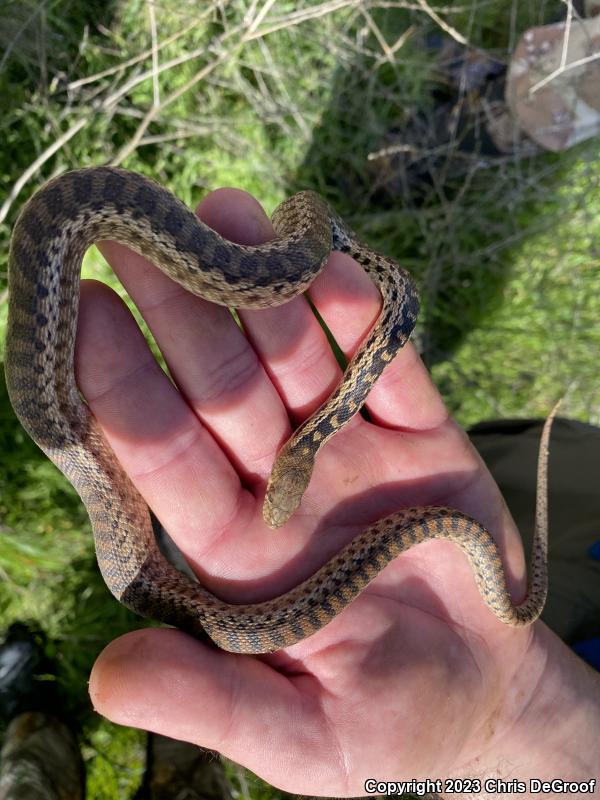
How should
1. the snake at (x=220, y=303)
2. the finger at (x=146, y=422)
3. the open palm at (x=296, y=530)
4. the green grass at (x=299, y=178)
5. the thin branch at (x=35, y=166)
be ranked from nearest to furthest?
the open palm at (x=296, y=530) → the snake at (x=220, y=303) → the finger at (x=146, y=422) → the thin branch at (x=35, y=166) → the green grass at (x=299, y=178)

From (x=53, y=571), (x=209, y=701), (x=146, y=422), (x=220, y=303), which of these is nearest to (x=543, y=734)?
(x=209, y=701)

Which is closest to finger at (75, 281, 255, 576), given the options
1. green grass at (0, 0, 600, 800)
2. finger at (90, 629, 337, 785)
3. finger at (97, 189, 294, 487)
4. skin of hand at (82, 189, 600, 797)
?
skin of hand at (82, 189, 600, 797)

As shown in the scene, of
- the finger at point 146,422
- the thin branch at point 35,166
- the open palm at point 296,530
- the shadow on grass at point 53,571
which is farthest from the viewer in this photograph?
the shadow on grass at point 53,571

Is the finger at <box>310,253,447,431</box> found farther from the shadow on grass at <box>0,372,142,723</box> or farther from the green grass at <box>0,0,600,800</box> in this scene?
the shadow on grass at <box>0,372,142,723</box>

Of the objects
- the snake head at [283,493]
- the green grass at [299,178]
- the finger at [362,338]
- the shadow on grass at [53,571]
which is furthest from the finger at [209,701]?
the shadow on grass at [53,571]

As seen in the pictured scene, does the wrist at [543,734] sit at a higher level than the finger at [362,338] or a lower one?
lower

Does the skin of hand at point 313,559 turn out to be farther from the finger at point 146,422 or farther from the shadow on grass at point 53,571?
the shadow on grass at point 53,571

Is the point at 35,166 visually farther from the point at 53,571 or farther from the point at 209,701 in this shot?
the point at 209,701

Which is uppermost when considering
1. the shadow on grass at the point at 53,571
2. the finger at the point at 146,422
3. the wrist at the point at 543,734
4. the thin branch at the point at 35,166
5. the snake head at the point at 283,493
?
the thin branch at the point at 35,166

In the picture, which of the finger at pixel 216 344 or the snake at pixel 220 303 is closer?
the snake at pixel 220 303
